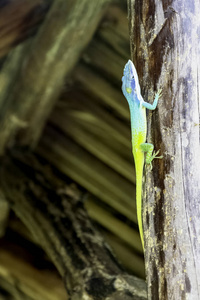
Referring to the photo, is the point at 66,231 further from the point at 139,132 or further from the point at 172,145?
the point at 172,145

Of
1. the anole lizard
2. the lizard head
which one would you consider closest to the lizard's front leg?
the anole lizard

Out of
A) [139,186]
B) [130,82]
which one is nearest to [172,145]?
[139,186]

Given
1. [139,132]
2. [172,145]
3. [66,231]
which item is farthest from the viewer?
[66,231]

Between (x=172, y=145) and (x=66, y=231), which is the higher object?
(x=172, y=145)

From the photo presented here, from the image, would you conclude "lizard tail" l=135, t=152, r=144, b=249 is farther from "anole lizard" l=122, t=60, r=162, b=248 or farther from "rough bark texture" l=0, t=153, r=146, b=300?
"rough bark texture" l=0, t=153, r=146, b=300

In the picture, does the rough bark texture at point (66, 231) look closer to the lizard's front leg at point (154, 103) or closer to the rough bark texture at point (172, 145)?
the rough bark texture at point (172, 145)

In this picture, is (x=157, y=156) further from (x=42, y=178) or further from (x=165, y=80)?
(x=42, y=178)

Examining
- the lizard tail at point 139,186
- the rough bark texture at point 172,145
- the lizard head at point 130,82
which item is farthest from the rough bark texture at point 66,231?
the lizard head at point 130,82
